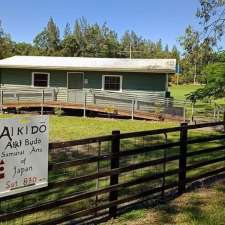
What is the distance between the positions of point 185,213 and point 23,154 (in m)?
2.90

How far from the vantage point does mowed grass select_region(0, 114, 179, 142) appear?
17.1 m

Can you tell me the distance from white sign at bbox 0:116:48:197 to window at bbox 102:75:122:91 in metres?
22.2

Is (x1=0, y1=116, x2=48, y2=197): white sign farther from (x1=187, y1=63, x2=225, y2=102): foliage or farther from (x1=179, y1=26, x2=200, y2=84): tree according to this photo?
(x1=179, y1=26, x2=200, y2=84): tree

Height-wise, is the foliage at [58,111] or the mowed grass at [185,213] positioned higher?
the foliage at [58,111]

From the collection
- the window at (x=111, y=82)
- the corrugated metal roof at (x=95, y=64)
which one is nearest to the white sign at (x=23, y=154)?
the corrugated metal roof at (x=95, y=64)

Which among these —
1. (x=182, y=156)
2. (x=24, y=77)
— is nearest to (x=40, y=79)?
(x=24, y=77)

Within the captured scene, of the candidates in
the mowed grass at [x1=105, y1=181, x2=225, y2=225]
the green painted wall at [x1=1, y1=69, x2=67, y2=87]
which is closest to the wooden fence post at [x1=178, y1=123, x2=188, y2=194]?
the mowed grass at [x1=105, y1=181, x2=225, y2=225]

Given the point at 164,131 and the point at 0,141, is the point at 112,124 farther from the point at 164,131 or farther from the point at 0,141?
the point at 0,141

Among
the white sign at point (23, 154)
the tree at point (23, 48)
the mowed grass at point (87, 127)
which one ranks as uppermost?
the tree at point (23, 48)

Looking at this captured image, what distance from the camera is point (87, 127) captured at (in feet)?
64.4

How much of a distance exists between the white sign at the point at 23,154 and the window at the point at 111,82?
2220 centimetres

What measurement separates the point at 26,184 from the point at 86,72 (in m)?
23.2

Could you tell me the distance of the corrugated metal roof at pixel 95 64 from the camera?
1051 inches

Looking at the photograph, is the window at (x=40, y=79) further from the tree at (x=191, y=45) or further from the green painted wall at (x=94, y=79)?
the tree at (x=191, y=45)
